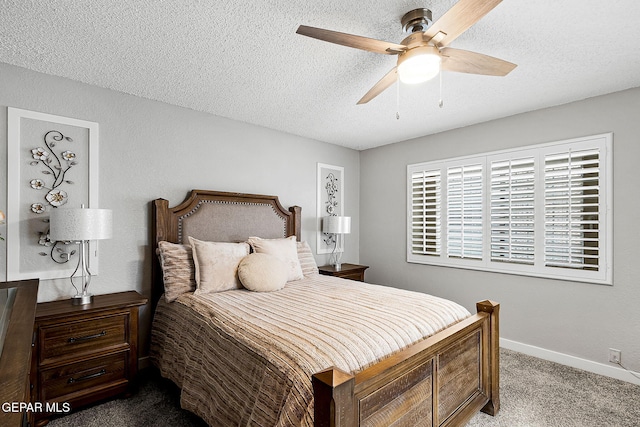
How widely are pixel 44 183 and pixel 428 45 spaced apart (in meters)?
2.83

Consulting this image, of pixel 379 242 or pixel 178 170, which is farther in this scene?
pixel 379 242

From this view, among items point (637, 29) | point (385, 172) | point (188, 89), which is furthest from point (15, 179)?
point (637, 29)

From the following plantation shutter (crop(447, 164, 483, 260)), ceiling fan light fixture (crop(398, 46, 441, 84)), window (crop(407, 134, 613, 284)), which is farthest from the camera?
plantation shutter (crop(447, 164, 483, 260))

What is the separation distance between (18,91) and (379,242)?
4034 millimetres

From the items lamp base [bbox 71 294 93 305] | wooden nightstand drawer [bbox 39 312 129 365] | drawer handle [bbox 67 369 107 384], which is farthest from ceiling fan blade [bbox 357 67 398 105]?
drawer handle [bbox 67 369 107 384]

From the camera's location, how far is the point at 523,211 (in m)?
3.17

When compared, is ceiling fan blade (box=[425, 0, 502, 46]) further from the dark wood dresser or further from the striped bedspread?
the dark wood dresser

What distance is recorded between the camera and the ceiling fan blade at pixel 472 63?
1714 mm

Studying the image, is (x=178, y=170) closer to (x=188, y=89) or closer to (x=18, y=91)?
(x=188, y=89)

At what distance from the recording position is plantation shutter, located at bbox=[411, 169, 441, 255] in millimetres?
3893

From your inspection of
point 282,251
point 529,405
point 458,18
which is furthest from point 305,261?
point 458,18

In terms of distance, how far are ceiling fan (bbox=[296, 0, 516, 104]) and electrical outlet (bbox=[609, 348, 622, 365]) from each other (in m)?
2.58

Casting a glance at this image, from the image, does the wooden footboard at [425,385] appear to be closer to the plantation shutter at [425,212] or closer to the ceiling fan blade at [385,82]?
the ceiling fan blade at [385,82]

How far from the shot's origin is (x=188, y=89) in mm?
2672
